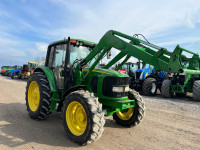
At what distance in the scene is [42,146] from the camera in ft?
10.7

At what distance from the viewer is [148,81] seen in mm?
10297

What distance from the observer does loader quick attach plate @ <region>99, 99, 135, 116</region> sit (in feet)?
12.2

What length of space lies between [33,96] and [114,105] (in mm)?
2787

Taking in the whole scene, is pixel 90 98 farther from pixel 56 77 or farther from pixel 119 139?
pixel 56 77

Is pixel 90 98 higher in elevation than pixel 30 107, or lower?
higher

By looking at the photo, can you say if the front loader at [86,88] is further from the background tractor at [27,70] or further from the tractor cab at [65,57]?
the background tractor at [27,70]

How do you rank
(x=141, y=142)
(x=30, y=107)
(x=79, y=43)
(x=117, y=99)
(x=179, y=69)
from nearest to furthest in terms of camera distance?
(x=179, y=69), (x=141, y=142), (x=117, y=99), (x=79, y=43), (x=30, y=107)

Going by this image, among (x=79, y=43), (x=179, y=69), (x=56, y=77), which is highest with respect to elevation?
(x=79, y=43)

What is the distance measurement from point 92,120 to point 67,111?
2.59 ft

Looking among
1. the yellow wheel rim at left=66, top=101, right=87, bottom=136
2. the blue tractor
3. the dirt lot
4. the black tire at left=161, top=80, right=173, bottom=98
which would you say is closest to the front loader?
the yellow wheel rim at left=66, top=101, right=87, bottom=136

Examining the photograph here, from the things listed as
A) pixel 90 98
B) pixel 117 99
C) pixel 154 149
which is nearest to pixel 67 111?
pixel 90 98

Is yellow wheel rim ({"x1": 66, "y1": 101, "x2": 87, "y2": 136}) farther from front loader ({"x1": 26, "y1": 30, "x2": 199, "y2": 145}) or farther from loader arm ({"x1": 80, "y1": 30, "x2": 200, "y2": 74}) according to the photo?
loader arm ({"x1": 80, "y1": 30, "x2": 200, "y2": 74})

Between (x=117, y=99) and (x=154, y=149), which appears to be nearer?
(x=154, y=149)

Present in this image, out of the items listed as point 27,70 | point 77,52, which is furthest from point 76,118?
point 27,70
